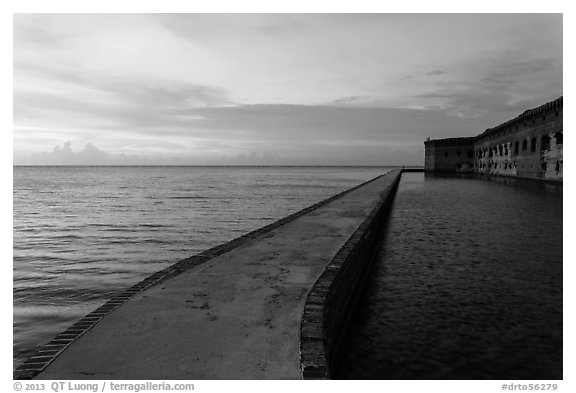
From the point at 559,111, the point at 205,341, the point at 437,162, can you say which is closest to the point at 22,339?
the point at 205,341

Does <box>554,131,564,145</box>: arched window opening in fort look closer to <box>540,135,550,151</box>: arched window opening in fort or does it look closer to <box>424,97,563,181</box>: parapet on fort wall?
<box>424,97,563,181</box>: parapet on fort wall

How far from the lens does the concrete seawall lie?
3816mm

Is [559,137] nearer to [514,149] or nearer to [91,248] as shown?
[514,149]

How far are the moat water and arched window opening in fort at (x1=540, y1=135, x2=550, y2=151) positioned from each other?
27.9m

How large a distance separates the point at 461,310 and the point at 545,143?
125ft

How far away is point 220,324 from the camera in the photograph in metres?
4.76

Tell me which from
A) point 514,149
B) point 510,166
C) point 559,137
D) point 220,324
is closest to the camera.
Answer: point 220,324

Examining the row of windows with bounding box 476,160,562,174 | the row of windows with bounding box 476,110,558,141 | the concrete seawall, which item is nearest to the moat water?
the concrete seawall

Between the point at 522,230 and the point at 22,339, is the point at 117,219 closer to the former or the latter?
the point at 22,339

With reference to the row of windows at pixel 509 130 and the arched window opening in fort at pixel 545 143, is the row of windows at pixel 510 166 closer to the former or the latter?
the arched window opening in fort at pixel 545 143

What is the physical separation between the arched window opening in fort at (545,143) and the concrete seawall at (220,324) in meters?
37.8

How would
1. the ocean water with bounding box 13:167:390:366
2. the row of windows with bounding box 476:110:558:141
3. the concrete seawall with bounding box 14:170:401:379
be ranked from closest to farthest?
the concrete seawall with bounding box 14:170:401:379, the ocean water with bounding box 13:167:390:366, the row of windows with bounding box 476:110:558:141

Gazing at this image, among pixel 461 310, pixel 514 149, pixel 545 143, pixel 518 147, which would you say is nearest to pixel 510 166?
pixel 514 149
